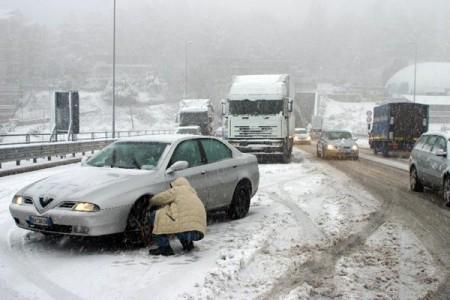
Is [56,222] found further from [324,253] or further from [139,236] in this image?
[324,253]

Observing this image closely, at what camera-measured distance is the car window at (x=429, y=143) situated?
12972 mm

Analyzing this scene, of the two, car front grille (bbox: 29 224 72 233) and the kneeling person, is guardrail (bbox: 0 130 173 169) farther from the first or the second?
the kneeling person

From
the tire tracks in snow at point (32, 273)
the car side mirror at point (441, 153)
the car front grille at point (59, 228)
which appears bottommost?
the tire tracks in snow at point (32, 273)

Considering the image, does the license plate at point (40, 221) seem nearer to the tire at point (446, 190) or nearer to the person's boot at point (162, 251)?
the person's boot at point (162, 251)

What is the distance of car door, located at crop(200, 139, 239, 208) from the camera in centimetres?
884

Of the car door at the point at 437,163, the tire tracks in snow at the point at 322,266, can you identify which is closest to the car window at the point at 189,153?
the tire tracks in snow at the point at 322,266

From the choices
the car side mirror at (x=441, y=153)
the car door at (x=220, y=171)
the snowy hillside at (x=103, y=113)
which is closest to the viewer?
the car door at (x=220, y=171)

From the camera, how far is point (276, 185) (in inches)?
586

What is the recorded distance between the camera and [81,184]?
7027 mm

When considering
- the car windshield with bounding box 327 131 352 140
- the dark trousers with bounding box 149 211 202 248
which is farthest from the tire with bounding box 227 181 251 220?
the car windshield with bounding box 327 131 352 140

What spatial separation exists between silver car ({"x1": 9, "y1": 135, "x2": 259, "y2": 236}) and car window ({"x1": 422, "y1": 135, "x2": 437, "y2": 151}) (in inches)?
216

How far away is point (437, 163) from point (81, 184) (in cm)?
834

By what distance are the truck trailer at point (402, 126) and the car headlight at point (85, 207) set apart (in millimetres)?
27117

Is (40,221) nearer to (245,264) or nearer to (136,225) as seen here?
(136,225)
